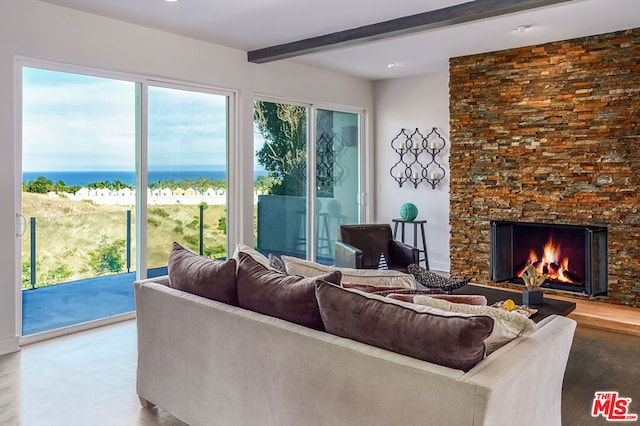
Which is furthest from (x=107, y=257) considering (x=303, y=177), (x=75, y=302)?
(x=303, y=177)

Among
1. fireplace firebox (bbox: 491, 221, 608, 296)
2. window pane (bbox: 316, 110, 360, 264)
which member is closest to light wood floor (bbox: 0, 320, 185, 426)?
window pane (bbox: 316, 110, 360, 264)

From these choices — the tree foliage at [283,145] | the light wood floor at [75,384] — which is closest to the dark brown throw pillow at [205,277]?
the light wood floor at [75,384]

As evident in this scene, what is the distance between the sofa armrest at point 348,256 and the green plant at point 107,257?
200 cm

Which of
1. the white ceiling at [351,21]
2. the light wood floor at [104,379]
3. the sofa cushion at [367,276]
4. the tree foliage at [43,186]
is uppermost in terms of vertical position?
the white ceiling at [351,21]

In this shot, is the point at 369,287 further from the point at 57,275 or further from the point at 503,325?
the point at 57,275

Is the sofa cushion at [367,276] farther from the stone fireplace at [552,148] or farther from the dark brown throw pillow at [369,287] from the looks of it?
the stone fireplace at [552,148]

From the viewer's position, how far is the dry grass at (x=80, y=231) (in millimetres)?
3961

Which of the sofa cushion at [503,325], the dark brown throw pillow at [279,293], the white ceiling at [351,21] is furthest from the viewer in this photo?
the white ceiling at [351,21]

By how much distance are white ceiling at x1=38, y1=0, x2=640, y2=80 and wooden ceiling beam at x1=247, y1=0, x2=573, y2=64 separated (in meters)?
0.06

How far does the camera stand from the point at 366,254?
5164 mm

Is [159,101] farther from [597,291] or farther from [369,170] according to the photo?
[597,291]

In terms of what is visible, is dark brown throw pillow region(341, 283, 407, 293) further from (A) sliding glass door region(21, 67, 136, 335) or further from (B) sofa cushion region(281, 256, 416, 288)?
(A) sliding glass door region(21, 67, 136, 335)

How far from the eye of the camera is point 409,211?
6320 millimetres

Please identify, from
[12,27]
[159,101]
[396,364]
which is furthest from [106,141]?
[396,364]
